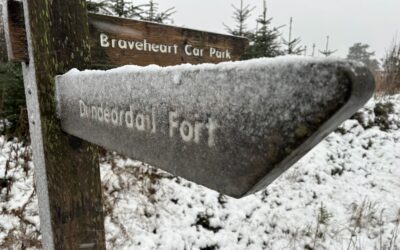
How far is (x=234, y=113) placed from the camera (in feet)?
1.38

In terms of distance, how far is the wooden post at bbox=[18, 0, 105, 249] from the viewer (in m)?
1.00

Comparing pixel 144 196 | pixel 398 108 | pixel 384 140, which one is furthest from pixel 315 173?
pixel 398 108

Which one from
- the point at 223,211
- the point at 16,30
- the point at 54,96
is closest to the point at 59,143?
the point at 54,96

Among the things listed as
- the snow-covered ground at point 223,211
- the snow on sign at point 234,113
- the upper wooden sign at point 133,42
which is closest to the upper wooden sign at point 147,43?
the upper wooden sign at point 133,42

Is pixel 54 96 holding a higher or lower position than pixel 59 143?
higher

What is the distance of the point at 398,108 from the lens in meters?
6.63

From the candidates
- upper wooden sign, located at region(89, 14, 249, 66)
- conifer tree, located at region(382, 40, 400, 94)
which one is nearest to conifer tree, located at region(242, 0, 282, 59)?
conifer tree, located at region(382, 40, 400, 94)

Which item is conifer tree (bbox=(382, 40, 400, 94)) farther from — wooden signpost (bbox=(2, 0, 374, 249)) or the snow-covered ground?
wooden signpost (bbox=(2, 0, 374, 249))

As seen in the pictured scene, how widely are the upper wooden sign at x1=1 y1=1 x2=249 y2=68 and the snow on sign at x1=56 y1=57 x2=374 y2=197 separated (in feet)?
1.98

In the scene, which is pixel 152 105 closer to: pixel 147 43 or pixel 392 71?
pixel 147 43

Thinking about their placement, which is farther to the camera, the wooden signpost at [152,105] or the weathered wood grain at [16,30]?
the weathered wood grain at [16,30]

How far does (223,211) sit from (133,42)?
2.85 meters

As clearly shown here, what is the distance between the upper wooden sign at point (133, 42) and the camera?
41.2 inches

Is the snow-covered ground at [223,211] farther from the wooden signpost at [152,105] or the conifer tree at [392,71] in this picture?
the conifer tree at [392,71]
